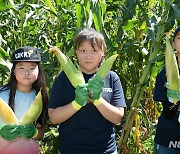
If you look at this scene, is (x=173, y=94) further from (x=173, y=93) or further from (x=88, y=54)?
(x=88, y=54)

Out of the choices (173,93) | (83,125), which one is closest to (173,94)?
(173,93)

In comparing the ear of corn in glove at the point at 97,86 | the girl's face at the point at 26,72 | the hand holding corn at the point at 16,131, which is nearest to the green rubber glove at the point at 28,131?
the hand holding corn at the point at 16,131

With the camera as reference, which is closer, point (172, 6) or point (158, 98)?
point (158, 98)

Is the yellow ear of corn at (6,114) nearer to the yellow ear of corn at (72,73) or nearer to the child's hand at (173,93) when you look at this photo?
the yellow ear of corn at (72,73)

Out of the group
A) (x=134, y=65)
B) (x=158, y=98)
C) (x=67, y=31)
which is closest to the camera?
(x=158, y=98)

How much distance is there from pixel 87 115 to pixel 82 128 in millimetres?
79

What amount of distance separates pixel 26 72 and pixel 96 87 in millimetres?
523

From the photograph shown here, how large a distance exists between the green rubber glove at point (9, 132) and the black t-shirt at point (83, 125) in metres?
0.24

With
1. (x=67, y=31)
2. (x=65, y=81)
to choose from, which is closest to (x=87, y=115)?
(x=65, y=81)

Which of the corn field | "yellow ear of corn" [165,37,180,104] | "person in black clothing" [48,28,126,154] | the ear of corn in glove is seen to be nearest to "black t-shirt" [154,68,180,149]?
"yellow ear of corn" [165,37,180,104]

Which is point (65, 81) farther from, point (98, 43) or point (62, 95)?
point (98, 43)

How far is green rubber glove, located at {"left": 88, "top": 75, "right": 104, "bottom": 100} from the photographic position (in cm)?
202

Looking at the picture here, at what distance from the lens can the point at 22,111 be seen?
2.35 metres

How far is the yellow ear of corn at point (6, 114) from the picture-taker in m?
2.19
